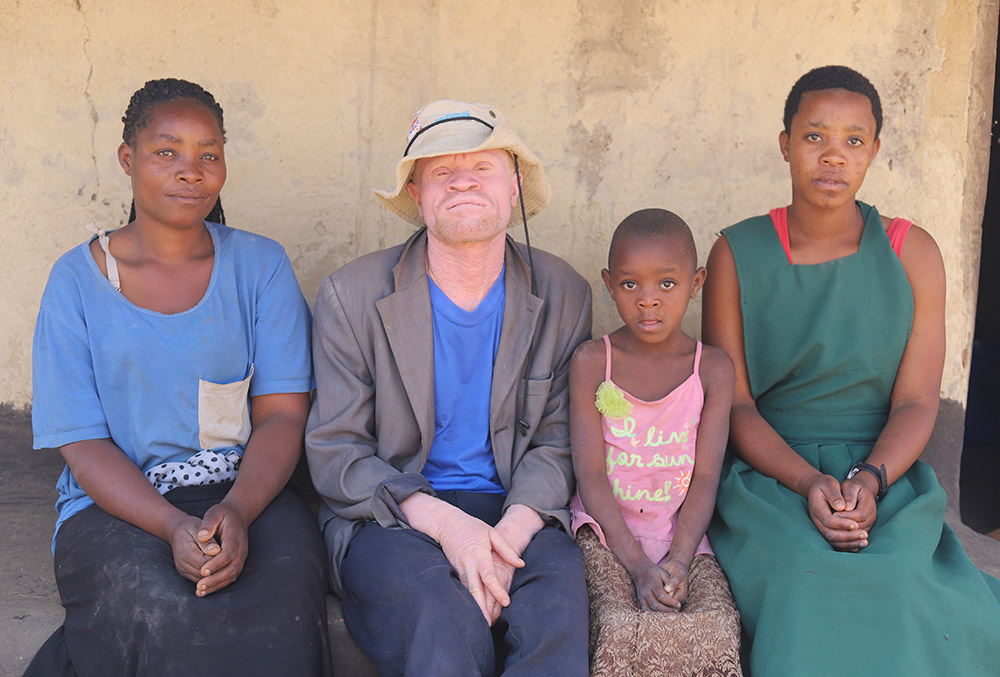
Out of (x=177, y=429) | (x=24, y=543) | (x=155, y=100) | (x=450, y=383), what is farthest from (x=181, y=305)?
(x=24, y=543)

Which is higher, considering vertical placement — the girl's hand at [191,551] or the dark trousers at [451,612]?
the girl's hand at [191,551]

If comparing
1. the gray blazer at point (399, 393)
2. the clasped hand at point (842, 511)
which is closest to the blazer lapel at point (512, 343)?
the gray blazer at point (399, 393)

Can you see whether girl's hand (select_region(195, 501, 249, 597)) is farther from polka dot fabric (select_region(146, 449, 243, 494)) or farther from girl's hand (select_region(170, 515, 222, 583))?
polka dot fabric (select_region(146, 449, 243, 494))

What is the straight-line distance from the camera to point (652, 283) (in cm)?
266

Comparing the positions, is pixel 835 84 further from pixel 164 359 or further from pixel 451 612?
pixel 164 359

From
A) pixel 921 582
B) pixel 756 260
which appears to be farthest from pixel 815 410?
pixel 921 582

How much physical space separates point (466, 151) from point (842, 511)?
1.46 meters

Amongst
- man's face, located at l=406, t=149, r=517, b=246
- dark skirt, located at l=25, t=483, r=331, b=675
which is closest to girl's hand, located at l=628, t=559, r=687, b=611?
dark skirt, located at l=25, t=483, r=331, b=675

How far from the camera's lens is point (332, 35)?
11.6 feet

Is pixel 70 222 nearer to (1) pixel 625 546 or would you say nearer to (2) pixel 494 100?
(2) pixel 494 100

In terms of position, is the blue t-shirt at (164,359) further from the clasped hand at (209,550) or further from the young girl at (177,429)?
the clasped hand at (209,550)

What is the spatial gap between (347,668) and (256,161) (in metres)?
1.96

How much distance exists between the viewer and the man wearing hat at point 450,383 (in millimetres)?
2518

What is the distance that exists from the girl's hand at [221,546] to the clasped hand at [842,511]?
1573mm
